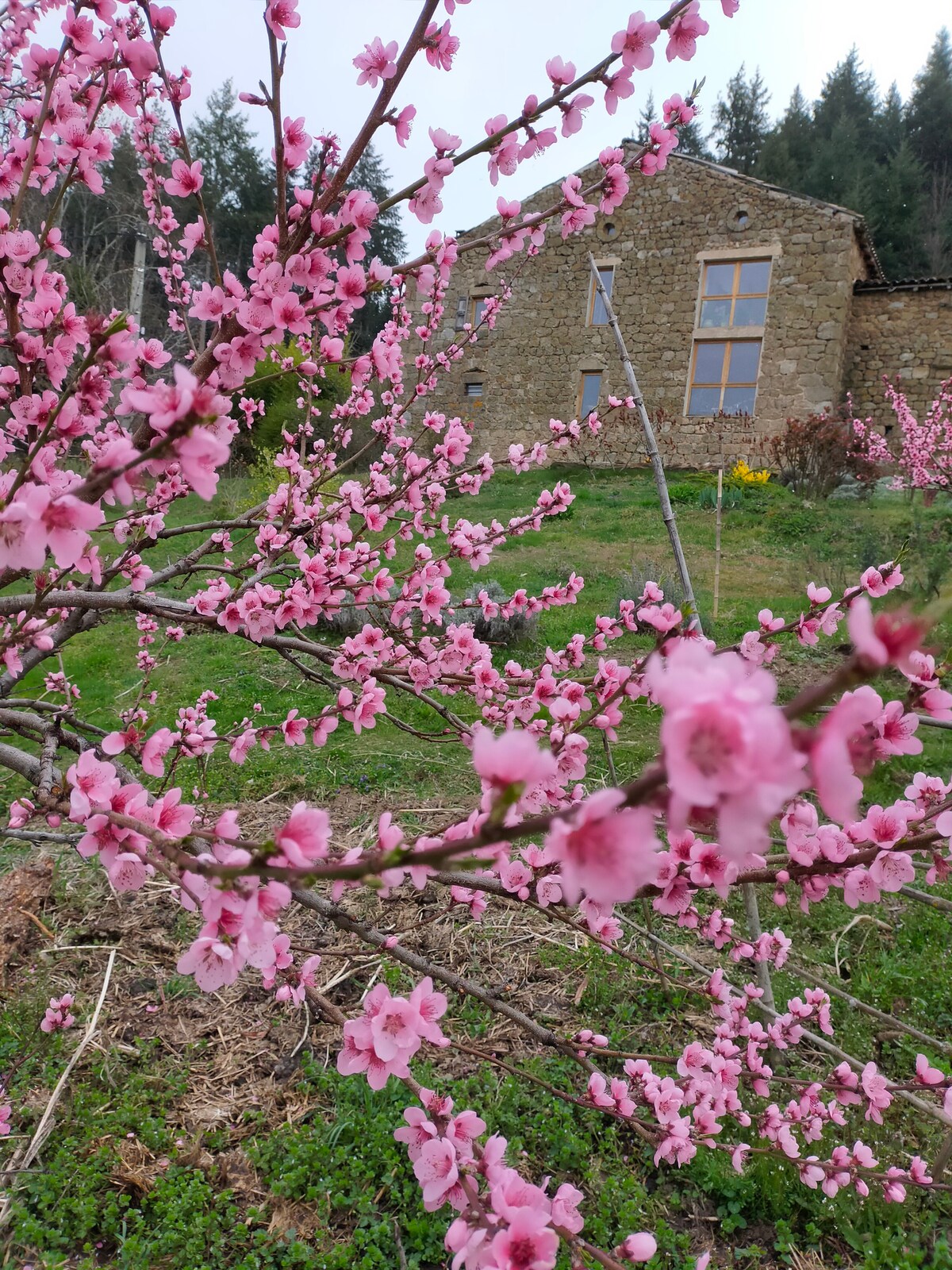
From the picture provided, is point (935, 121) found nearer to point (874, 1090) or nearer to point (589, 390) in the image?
point (589, 390)

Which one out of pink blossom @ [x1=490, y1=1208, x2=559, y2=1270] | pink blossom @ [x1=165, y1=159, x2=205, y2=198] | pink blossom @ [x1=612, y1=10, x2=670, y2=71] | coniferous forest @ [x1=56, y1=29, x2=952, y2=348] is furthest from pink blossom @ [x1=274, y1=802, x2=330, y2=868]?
coniferous forest @ [x1=56, y1=29, x2=952, y2=348]

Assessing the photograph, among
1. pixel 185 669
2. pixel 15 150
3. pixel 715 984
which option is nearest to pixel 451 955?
pixel 715 984

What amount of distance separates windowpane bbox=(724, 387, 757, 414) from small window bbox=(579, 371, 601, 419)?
9.15 ft

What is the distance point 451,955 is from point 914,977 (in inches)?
71.1

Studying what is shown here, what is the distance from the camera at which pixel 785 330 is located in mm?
13914

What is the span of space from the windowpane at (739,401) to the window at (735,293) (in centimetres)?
132

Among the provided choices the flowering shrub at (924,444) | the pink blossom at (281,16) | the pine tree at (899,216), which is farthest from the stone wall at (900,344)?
the pink blossom at (281,16)

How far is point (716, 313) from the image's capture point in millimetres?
14594

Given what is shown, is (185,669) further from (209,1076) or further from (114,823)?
(114,823)

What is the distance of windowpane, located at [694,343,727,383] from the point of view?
1470 cm

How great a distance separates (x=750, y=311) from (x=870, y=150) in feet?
72.4

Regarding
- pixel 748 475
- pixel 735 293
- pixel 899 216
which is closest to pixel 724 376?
pixel 735 293

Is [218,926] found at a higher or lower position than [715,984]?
higher

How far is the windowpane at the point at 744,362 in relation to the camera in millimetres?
14297
